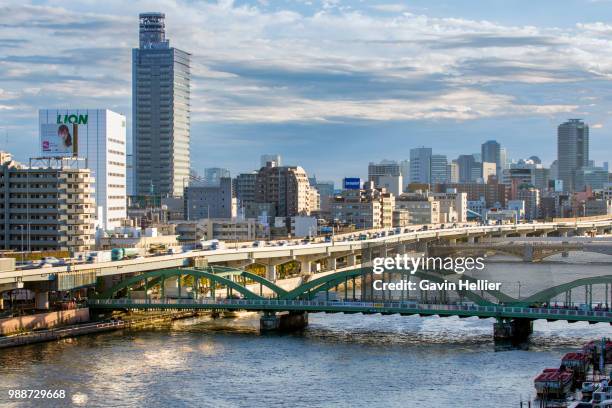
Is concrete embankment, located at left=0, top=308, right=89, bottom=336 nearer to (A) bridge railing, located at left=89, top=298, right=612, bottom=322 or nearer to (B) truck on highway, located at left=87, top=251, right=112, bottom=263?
(A) bridge railing, located at left=89, top=298, right=612, bottom=322

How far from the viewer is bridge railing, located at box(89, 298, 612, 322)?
2682 inches

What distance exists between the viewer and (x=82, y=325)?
240ft

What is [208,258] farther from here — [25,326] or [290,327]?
[25,326]

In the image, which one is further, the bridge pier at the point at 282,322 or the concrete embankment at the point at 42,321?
the bridge pier at the point at 282,322

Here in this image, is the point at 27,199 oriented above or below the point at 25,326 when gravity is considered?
above

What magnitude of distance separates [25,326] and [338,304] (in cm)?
1925

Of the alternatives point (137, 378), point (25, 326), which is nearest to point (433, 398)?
point (137, 378)

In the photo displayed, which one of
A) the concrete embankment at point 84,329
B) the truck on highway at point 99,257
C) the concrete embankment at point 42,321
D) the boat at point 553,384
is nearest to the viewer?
the boat at point 553,384

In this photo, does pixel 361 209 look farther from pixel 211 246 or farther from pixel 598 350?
pixel 598 350

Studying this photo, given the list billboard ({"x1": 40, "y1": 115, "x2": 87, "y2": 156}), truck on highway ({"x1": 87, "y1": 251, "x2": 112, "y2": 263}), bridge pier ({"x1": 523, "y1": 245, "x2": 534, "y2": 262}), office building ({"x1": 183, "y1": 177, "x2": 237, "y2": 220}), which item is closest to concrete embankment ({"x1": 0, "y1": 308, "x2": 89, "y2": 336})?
truck on highway ({"x1": 87, "y1": 251, "x2": 112, "y2": 263})

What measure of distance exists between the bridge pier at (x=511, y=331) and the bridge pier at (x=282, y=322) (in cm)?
1347

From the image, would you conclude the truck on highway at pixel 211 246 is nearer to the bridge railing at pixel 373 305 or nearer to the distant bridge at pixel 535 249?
the bridge railing at pixel 373 305

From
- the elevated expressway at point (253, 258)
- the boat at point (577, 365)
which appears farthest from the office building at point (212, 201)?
the boat at point (577, 365)

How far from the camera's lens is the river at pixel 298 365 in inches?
2030
